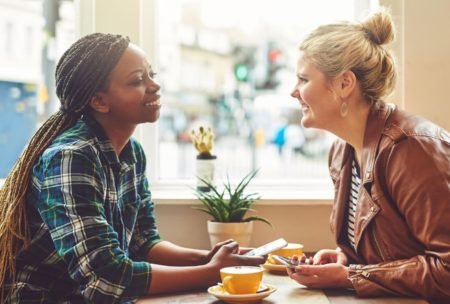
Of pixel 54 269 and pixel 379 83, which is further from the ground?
pixel 379 83

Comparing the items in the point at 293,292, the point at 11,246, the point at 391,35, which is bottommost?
the point at 293,292

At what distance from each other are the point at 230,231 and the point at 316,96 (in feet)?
2.15

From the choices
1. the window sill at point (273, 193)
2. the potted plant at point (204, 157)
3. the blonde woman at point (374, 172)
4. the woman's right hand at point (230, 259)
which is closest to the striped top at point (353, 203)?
the blonde woman at point (374, 172)

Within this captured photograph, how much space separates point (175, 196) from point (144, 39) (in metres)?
0.65

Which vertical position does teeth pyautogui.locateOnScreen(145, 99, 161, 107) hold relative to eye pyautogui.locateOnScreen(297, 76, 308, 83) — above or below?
below

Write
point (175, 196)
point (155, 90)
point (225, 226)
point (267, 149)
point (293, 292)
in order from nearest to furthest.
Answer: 1. point (293, 292)
2. point (155, 90)
3. point (225, 226)
4. point (175, 196)
5. point (267, 149)

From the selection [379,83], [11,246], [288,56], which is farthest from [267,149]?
[11,246]

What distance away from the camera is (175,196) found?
247 centimetres

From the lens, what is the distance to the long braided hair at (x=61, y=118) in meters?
1.58

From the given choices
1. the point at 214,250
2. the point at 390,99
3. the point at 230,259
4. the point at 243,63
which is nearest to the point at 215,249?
the point at 214,250

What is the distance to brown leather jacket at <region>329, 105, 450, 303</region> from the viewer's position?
1501 mm

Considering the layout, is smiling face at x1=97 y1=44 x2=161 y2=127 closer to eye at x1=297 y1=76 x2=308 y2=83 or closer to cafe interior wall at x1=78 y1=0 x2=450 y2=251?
eye at x1=297 y1=76 x2=308 y2=83

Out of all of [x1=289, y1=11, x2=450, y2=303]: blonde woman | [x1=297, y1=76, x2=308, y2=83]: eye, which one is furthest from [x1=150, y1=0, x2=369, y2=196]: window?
[x1=297, y1=76, x2=308, y2=83]: eye

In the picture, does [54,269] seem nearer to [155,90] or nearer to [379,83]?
[155,90]
